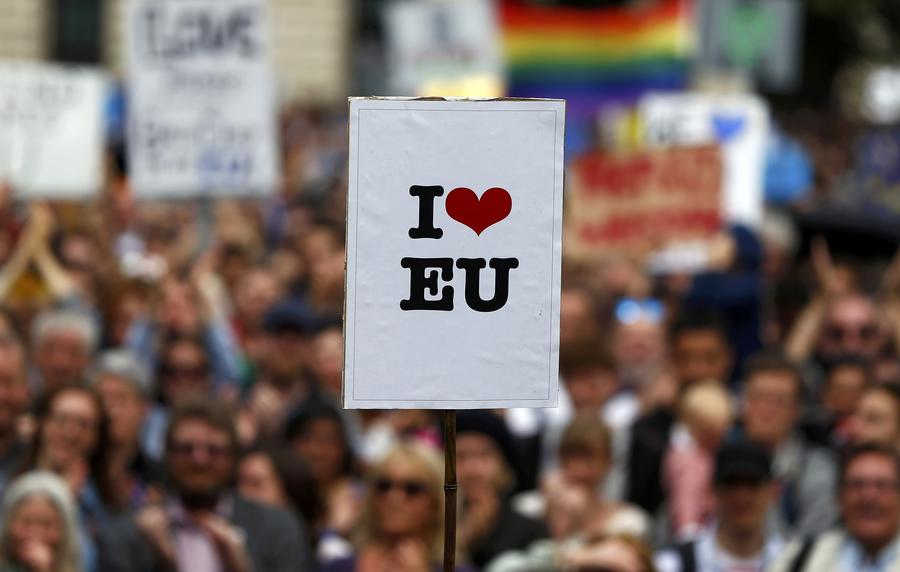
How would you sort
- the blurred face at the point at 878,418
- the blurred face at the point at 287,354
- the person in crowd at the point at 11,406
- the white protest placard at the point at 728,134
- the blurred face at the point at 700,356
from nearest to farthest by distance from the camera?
the person in crowd at the point at 11,406
the blurred face at the point at 878,418
the blurred face at the point at 700,356
the blurred face at the point at 287,354
the white protest placard at the point at 728,134

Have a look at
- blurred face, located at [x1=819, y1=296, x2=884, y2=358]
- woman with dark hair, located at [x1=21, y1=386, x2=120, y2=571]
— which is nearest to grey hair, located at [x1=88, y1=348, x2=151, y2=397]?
woman with dark hair, located at [x1=21, y1=386, x2=120, y2=571]

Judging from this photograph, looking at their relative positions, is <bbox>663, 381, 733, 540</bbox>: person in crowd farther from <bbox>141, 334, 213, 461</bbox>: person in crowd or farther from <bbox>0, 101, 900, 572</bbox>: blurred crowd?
<bbox>141, 334, 213, 461</bbox>: person in crowd

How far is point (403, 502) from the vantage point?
6492 mm

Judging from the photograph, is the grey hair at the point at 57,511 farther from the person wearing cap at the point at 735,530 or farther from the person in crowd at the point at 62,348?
the person in crowd at the point at 62,348

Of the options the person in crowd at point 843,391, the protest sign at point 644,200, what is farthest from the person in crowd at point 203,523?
the protest sign at point 644,200

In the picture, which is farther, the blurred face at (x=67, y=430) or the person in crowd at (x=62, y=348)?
the person in crowd at (x=62, y=348)

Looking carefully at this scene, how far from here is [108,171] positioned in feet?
63.8

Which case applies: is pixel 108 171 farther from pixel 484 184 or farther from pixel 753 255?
pixel 484 184

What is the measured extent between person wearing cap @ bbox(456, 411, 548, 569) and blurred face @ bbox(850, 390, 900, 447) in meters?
1.25

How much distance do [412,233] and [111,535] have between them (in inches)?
89.6

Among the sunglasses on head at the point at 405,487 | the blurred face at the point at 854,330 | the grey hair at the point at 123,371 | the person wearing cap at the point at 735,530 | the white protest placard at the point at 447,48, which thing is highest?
the white protest placard at the point at 447,48

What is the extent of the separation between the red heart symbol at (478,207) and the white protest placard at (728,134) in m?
8.31

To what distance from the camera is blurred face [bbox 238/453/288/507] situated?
7305 millimetres

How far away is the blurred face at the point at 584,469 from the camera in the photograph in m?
7.22
